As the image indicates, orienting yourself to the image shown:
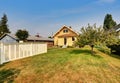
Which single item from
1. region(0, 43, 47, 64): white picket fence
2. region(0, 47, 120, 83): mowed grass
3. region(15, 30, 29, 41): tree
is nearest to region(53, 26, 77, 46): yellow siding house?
region(15, 30, 29, 41): tree

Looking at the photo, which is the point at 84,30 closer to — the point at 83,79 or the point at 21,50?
the point at 21,50

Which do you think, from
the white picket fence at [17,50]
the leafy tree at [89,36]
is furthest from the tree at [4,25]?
the leafy tree at [89,36]

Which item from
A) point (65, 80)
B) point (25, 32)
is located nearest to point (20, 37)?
point (25, 32)

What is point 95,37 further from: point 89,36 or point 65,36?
point 65,36

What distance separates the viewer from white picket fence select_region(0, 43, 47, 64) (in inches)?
547

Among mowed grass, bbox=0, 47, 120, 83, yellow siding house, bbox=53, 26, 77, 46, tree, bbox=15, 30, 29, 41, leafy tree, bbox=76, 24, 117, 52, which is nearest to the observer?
mowed grass, bbox=0, 47, 120, 83

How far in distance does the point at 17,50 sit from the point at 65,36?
90.2 ft

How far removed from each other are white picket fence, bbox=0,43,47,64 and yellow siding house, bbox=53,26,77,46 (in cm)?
2163

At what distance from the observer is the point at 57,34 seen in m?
45.1

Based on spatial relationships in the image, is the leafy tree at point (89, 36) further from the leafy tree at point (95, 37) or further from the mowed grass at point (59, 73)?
the mowed grass at point (59, 73)

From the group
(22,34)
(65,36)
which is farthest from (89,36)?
(22,34)

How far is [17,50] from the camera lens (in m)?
15.9

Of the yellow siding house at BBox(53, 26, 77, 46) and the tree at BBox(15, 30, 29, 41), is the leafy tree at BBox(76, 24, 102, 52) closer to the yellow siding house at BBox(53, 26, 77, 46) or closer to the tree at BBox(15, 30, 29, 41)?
the yellow siding house at BBox(53, 26, 77, 46)

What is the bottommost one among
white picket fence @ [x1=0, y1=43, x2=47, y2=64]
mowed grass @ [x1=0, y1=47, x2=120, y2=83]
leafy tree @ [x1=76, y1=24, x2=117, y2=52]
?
mowed grass @ [x1=0, y1=47, x2=120, y2=83]
